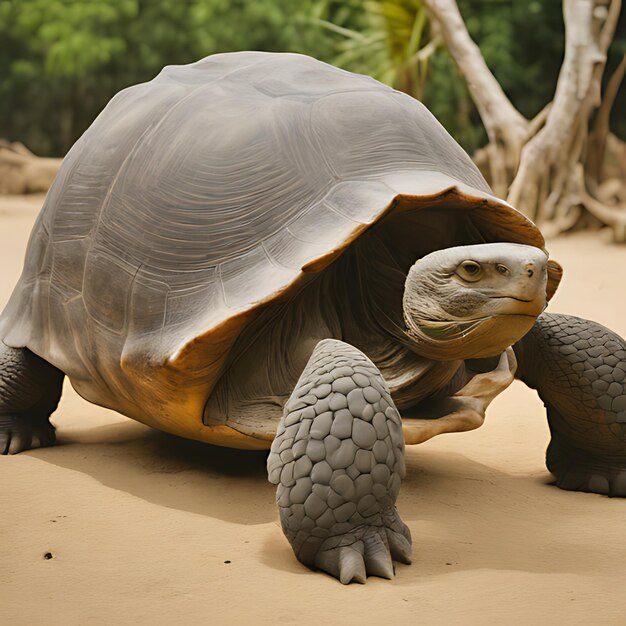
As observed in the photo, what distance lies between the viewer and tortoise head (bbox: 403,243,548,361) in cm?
253

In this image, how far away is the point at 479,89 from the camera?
11.0 metres

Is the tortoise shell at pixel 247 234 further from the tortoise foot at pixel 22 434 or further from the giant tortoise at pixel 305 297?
the tortoise foot at pixel 22 434

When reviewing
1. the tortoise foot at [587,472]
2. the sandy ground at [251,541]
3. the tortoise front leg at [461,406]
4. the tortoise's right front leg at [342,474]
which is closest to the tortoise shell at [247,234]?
the tortoise front leg at [461,406]

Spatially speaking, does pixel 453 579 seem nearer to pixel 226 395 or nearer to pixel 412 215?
pixel 226 395

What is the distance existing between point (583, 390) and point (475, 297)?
3.06ft

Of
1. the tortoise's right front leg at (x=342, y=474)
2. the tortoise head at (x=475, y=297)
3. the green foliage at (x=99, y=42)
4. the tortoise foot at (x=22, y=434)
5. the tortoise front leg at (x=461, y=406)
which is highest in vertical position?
the tortoise head at (x=475, y=297)

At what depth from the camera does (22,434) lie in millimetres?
3715

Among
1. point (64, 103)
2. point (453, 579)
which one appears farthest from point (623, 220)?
point (64, 103)

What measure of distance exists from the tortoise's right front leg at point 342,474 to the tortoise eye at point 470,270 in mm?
407

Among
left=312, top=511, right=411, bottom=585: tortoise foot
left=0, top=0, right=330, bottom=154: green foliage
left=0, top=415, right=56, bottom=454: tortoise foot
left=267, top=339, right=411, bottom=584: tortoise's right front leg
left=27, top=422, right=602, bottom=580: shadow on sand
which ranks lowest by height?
left=0, top=0, right=330, bottom=154: green foliage

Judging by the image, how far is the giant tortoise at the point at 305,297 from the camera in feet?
7.85

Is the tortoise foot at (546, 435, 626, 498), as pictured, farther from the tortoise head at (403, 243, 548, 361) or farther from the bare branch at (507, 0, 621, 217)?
the bare branch at (507, 0, 621, 217)

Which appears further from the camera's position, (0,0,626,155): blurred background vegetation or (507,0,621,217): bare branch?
(0,0,626,155): blurred background vegetation

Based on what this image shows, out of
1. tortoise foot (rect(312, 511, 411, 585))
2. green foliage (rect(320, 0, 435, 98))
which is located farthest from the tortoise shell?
green foliage (rect(320, 0, 435, 98))
